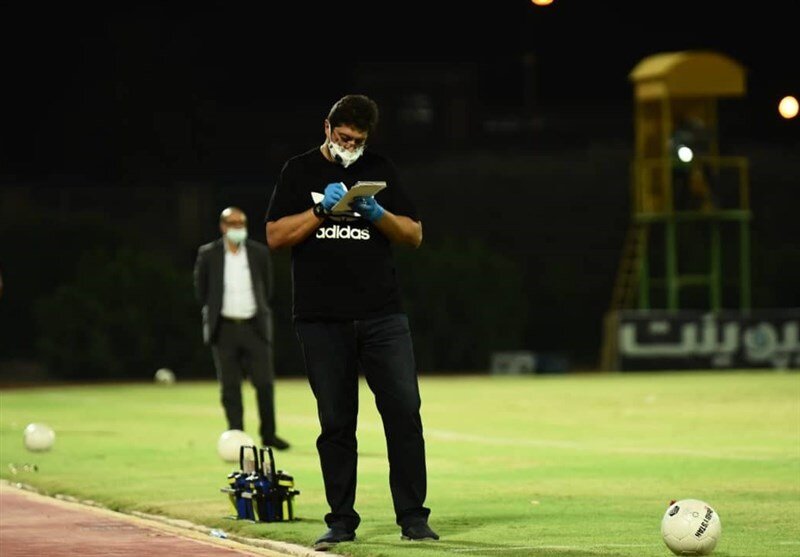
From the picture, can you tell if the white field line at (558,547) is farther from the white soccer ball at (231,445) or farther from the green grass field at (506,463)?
the white soccer ball at (231,445)

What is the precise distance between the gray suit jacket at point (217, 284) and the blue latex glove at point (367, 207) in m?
8.24

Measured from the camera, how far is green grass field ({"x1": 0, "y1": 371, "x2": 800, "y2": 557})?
38.8ft

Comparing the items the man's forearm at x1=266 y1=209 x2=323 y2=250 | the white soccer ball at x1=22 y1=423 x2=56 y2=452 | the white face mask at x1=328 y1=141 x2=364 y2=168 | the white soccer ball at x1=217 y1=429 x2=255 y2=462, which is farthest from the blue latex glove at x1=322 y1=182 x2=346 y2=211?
the white soccer ball at x1=22 y1=423 x2=56 y2=452

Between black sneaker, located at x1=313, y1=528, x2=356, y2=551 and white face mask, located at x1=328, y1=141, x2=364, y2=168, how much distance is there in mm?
2032

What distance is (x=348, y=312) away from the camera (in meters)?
11.5

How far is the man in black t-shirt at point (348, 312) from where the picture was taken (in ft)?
37.4

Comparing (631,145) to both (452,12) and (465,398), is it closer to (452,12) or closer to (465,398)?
(452,12)

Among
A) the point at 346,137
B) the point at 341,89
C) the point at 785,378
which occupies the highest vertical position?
the point at 341,89

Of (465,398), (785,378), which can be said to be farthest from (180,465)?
(785,378)

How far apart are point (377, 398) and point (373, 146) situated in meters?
41.8

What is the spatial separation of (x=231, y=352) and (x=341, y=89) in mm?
39342

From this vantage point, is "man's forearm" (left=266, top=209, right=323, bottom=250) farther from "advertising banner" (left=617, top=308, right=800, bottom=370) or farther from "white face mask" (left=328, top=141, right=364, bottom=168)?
"advertising banner" (left=617, top=308, right=800, bottom=370)

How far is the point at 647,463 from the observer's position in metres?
16.9

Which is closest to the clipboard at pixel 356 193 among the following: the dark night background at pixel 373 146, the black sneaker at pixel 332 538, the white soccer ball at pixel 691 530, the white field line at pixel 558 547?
the black sneaker at pixel 332 538
